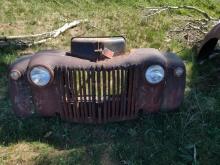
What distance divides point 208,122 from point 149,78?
93 cm

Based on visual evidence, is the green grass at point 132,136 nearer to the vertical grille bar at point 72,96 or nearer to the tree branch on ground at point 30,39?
the vertical grille bar at point 72,96

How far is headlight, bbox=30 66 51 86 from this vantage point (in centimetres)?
421

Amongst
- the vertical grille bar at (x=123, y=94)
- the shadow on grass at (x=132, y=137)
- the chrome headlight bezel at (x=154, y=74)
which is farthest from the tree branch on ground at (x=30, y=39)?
the chrome headlight bezel at (x=154, y=74)

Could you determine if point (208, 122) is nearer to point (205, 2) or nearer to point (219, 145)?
point (219, 145)

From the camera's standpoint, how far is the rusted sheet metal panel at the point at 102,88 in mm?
4219

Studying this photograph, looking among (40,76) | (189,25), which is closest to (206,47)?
(189,25)

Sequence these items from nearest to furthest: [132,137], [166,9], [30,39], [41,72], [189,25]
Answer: [41,72] < [132,137] < [30,39] < [189,25] < [166,9]

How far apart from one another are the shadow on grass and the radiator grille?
0.52 feet

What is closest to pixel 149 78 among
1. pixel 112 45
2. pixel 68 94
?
pixel 112 45

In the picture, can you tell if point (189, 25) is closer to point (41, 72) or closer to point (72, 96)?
point (72, 96)

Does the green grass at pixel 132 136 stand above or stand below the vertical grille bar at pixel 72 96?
below

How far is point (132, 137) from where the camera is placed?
4512 mm

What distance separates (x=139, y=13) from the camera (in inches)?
296

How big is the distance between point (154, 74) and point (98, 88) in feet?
1.90
